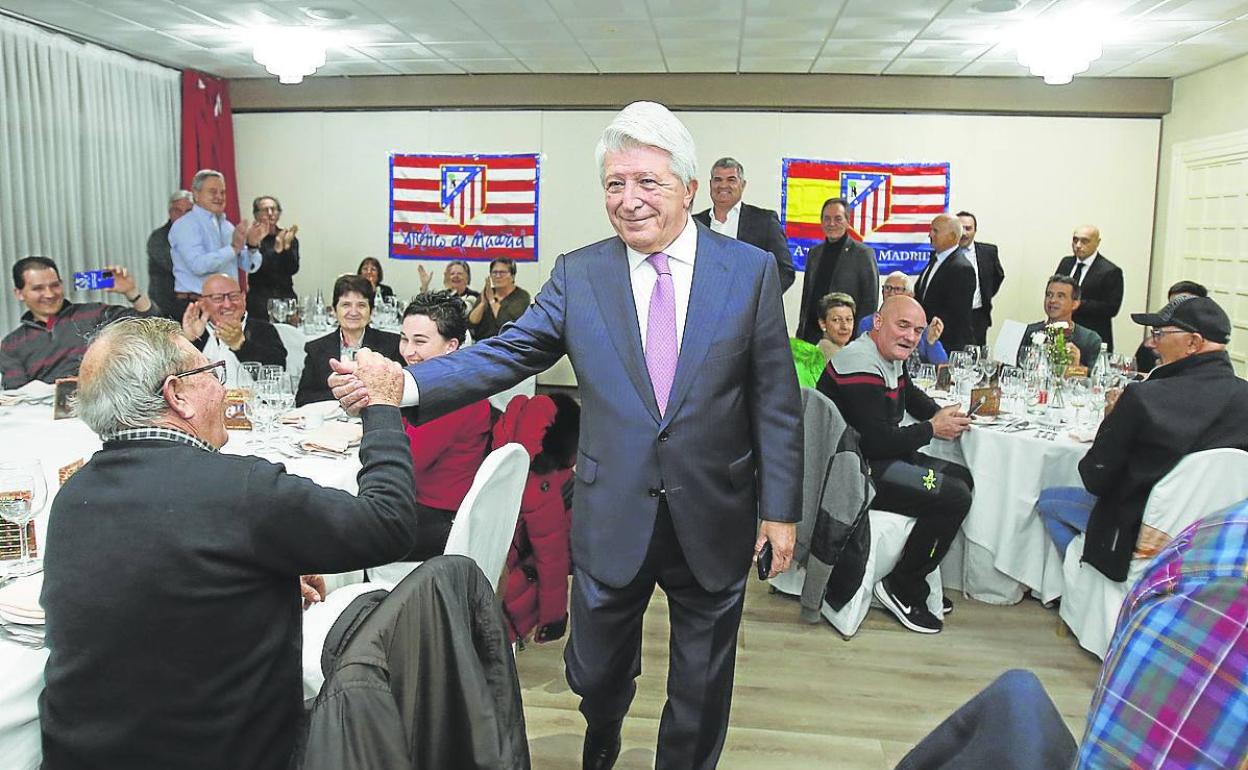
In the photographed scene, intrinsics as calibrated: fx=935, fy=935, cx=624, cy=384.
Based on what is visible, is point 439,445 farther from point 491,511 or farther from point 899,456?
point 899,456

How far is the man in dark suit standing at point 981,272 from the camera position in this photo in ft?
24.7

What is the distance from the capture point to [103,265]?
7.63 meters

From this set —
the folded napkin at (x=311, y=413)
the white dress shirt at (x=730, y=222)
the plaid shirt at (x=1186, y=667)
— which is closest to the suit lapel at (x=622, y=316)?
the plaid shirt at (x=1186, y=667)

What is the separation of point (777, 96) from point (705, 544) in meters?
7.02

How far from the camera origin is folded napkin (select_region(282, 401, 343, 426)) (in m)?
3.36

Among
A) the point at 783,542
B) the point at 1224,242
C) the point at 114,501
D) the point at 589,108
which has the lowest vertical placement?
the point at 783,542

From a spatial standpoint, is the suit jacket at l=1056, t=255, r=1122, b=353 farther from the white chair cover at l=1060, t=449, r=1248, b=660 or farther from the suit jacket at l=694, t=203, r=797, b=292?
the white chair cover at l=1060, t=449, r=1248, b=660

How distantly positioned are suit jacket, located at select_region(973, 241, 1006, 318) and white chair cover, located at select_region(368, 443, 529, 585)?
6239 mm

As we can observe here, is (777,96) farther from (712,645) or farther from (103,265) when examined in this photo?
(712,645)

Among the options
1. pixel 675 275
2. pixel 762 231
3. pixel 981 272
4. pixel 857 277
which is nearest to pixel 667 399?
pixel 675 275

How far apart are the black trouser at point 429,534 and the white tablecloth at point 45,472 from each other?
183 millimetres

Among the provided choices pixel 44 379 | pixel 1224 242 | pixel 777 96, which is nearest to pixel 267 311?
pixel 44 379

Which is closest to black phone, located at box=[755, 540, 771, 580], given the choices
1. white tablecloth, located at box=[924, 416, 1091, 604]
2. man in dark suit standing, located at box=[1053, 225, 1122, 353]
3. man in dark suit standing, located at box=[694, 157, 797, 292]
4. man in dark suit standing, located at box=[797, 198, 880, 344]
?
white tablecloth, located at box=[924, 416, 1091, 604]

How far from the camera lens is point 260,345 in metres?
4.62
